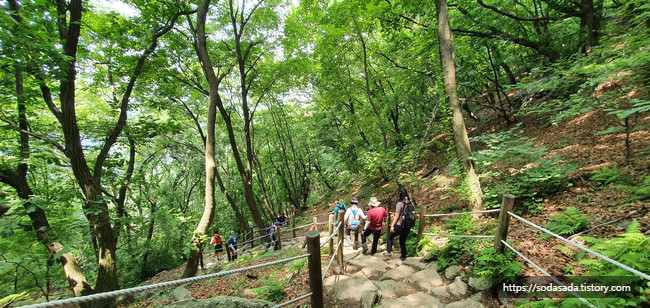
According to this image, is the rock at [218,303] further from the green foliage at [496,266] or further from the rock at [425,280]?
the green foliage at [496,266]

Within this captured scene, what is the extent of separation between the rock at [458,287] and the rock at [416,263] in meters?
0.89

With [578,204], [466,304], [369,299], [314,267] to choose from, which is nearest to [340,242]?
[369,299]

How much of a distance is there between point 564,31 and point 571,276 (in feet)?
38.9

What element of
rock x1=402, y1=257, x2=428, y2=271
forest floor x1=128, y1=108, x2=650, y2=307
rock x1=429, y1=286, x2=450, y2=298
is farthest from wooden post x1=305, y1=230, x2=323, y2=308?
rock x1=402, y1=257, x2=428, y2=271

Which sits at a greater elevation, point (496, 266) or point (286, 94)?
point (286, 94)

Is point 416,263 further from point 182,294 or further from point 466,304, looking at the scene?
point 182,294

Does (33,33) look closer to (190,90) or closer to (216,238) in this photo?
(190,90)

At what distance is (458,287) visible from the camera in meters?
3.71

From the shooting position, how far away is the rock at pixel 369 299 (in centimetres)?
338

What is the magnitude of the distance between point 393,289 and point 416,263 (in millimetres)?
1314

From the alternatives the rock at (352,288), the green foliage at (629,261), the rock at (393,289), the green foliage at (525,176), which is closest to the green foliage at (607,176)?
the green foliage at (525,176)

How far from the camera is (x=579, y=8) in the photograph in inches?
297

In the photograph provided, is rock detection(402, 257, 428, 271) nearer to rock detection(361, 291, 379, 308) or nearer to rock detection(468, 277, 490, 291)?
rock detection(468, 277, 490, 291)

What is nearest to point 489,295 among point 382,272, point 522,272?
point 522,272
